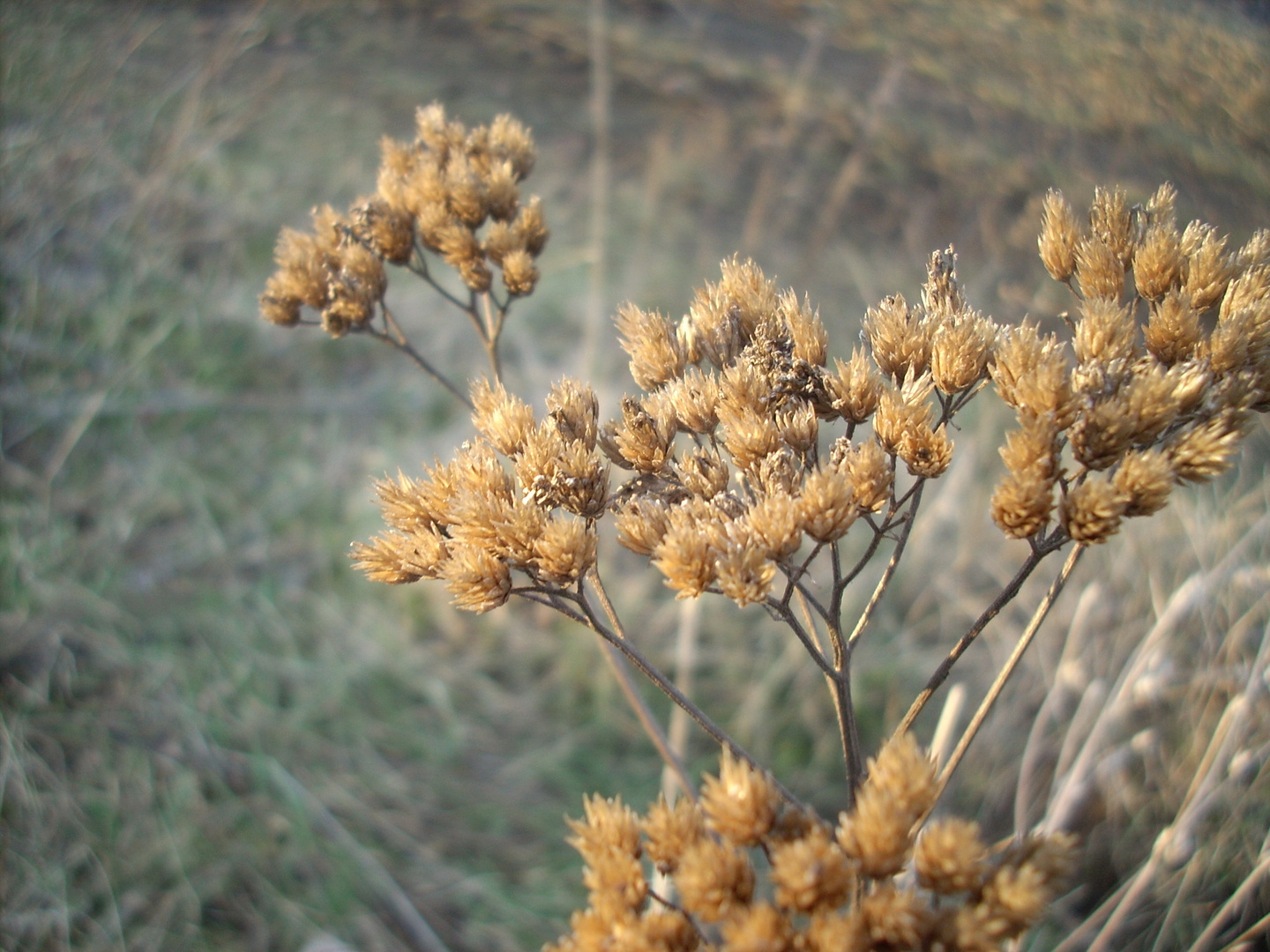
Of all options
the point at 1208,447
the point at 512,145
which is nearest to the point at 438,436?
the point at 512,145

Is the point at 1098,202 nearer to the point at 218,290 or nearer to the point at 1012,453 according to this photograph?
the point at 1012,453

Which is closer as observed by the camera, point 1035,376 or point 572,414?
point 1035,376

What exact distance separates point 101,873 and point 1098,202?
137 inches

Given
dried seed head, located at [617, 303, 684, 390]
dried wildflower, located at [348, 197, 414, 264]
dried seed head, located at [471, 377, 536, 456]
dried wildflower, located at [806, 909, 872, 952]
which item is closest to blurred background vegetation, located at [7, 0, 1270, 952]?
dried wildflower, located at [806, 909, 872, 952]

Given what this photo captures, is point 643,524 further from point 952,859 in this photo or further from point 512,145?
point 512,145

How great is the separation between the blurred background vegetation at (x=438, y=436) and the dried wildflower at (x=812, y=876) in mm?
1489

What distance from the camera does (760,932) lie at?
0.76 m

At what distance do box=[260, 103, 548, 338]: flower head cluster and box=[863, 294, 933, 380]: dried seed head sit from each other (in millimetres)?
670

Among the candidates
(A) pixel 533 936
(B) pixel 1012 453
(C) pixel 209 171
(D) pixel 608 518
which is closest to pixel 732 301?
(B) pixel 1012 453

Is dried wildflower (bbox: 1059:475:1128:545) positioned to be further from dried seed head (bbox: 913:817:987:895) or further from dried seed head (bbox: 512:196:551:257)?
dried seed head (bbox: 512:196:551:257)

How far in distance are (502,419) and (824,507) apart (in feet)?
1.55

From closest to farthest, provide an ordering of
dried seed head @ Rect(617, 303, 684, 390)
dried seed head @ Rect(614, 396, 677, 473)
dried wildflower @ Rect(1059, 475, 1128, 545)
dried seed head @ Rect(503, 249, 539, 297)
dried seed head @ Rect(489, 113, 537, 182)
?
dried wildflower @ Rect(1059, 475, 1128, 545) → dried seed head @ Rect(614, 396, 677, 473) → dried seed head @ Rect(617, 303, 684, 390) → dried seed head @ Rect(503, 249, 539, 297) → dried seed head @ Rect(489, 113, 537, 182)

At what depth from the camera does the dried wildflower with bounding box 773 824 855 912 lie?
0.78 meters

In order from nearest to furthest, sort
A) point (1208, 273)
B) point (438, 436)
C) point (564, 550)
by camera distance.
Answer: point (564, 550) → point (1208, 273) → point (438, 436)
